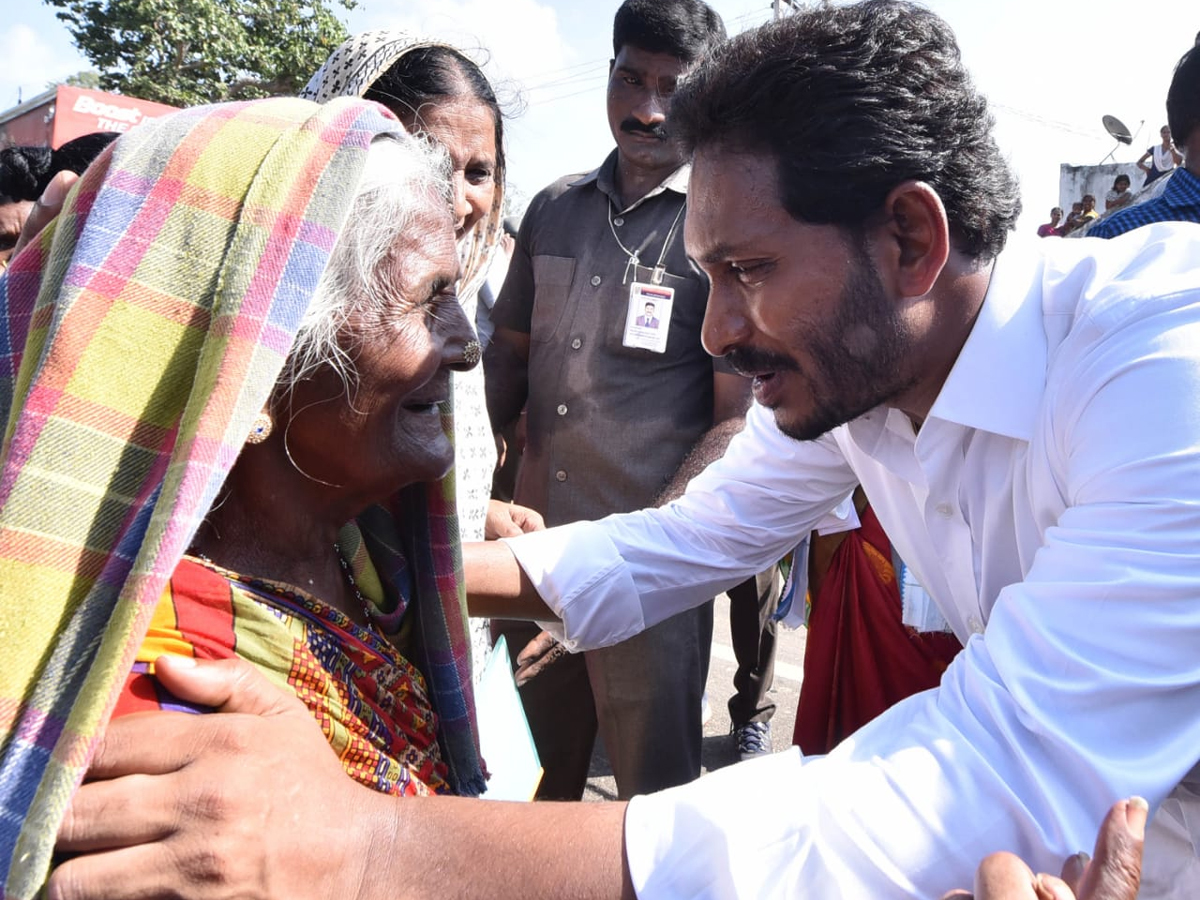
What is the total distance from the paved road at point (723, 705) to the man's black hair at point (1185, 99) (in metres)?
2.66

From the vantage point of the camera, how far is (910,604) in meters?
2.52

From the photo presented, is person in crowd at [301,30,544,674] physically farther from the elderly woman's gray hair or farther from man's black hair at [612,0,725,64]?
man's black hair at [612,0,725,64]

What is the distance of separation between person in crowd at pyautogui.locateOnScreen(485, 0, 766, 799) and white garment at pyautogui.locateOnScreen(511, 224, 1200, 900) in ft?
4.16

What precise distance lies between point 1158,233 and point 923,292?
43 centimetres

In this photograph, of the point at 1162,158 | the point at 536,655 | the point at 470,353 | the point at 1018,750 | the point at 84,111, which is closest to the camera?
the point at 1018,750

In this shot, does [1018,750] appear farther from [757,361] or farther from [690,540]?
[690,540]

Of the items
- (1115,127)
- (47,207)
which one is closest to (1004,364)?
(47,207)

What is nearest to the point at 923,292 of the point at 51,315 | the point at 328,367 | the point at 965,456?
the point at 965,456

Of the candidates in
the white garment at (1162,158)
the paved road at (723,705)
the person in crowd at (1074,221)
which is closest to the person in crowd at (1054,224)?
Result: the person in crowd at (1074,221)

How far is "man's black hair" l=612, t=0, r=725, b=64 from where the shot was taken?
321cm

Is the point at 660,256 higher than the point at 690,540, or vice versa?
the point at 660,256

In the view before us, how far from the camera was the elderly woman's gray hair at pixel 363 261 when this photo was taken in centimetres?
132

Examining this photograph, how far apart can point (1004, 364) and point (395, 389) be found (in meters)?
1.08

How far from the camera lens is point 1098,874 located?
1.05m
